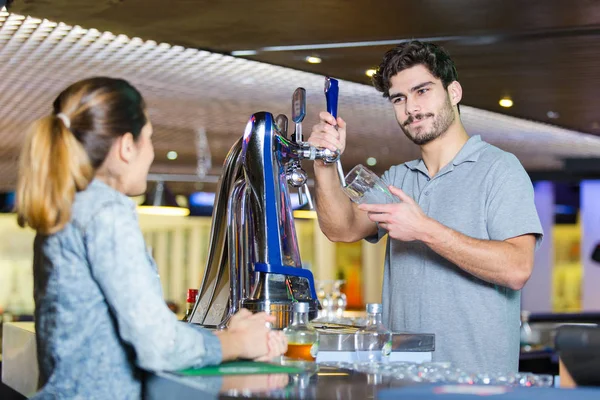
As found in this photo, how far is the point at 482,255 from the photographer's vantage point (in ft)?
7.23

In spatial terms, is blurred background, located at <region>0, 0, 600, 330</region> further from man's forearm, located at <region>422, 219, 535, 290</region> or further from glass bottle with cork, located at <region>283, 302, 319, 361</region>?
glass bottle with cork, located at <region>283, 302, 319, 361</region>

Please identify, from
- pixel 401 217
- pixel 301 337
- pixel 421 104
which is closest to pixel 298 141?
pixel 401 217

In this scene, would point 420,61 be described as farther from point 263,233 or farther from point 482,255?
point 263,233

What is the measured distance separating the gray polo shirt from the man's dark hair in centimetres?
23

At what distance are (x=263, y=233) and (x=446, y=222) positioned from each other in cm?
61

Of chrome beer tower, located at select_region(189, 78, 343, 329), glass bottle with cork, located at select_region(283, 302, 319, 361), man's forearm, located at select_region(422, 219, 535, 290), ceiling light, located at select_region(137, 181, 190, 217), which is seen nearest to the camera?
glass bottle with cork, located at select_region(283, 302, 319, 361)

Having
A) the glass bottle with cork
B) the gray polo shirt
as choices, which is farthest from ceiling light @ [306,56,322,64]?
the glass bottle with cork

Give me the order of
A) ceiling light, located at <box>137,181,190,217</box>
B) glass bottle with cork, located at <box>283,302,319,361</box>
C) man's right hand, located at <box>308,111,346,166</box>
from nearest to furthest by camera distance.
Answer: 1. glass bottle with cork, located at <box>283,302,319,361</box>
2. man's right hand, located at <box>308,111,346,166</box>
3. ceiling light, located at <box>137,181,190,217</box>

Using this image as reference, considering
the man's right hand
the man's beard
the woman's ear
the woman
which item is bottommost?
the woman

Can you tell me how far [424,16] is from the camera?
4.32 meters

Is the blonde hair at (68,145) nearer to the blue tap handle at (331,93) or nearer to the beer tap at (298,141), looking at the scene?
the beer tap at (298,141)

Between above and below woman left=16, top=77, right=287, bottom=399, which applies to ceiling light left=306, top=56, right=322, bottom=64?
above

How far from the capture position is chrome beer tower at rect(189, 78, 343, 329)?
2041 mm

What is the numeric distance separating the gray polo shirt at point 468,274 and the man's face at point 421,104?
109 mm
